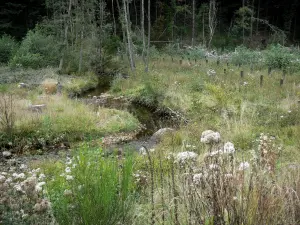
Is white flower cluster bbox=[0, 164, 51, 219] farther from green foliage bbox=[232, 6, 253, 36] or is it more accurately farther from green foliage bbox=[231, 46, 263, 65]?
green foliage bbox=[232, 6, 253, 36]

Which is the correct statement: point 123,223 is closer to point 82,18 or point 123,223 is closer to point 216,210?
point 216,210

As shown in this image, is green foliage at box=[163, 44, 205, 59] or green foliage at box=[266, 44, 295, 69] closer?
green foliage at box=[266, 44, 295, 69]

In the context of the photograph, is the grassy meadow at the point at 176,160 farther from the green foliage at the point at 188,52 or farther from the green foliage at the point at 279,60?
the green foliage at the point at 188,52

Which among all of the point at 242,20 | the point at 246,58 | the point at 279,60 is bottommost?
the point at 246,58

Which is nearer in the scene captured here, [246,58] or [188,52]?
[246,58]

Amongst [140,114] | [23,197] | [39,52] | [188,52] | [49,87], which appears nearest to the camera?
[23,197]

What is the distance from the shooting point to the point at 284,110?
9945mm

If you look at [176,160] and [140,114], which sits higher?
[176,160]

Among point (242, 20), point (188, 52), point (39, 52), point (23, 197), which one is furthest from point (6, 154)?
point (242, 20)

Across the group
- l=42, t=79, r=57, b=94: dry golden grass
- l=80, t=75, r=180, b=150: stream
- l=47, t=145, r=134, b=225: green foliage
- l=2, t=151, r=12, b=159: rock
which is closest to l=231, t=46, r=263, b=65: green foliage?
l=80, t=75, r=180, b=150: stream

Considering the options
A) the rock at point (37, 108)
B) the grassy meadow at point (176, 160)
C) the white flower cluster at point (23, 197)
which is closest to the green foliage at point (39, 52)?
the grassy meadow at point (176, 160)

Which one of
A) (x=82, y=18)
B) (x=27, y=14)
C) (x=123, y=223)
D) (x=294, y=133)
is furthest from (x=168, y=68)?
(x=27, y=14)

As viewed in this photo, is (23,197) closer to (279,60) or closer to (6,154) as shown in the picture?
(6,154)

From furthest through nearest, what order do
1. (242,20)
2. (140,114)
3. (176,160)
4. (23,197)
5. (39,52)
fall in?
(242,20) → (39,52) → (140,114) → (176,160) → (23,197)
